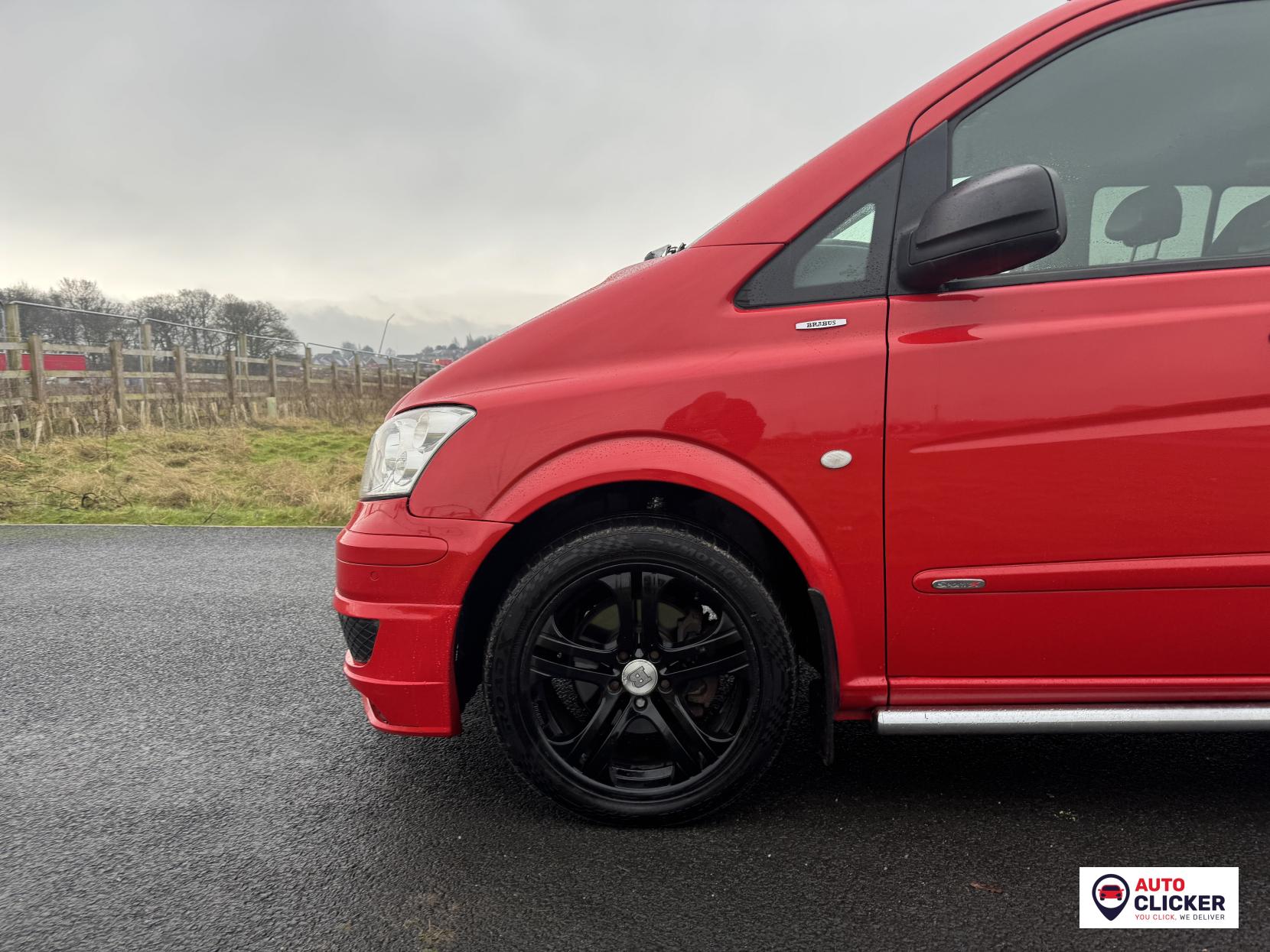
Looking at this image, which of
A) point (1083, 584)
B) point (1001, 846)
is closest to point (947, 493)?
point (1083, 584)

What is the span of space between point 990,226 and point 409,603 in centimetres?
164

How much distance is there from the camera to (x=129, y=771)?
2445 millimetres

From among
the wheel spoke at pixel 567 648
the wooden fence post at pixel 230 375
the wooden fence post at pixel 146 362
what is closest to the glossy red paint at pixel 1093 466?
the wheel spoke at pixel 567 648

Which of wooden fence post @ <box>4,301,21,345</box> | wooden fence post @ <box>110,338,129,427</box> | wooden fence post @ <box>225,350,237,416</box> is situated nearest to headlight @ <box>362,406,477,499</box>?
wooden fence post @ <box>4,301,21,345</box>

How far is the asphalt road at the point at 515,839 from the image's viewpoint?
1715 millimetres

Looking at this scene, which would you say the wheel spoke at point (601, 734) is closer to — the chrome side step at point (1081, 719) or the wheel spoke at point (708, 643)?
the wheel spoke at point (708, 643)

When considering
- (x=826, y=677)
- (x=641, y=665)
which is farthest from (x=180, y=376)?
(x=826, y=677)

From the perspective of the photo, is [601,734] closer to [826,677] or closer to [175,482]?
[826,677]

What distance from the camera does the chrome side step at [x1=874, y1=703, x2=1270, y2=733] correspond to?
6.38 feet

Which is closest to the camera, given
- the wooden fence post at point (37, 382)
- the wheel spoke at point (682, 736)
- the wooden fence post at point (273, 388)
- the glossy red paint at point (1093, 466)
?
the glossy red paint at point (1093, 466)

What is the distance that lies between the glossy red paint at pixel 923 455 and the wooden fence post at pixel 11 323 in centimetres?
1259

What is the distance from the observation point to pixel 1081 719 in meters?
1.95

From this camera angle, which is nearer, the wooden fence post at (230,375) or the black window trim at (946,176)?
the black window trim at (946,176)

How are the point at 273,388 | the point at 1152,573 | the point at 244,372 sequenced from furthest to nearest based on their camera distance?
the point at 273,388
the point at 244,372
the point at 1152,573
